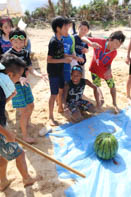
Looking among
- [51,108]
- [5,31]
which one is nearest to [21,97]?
[51,108]

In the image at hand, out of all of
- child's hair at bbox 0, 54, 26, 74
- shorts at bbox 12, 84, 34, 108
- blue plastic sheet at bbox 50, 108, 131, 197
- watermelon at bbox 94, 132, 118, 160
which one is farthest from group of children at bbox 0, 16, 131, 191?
watermelon at bbox 94, 132, 118, 160

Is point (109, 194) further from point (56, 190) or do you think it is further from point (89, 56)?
point (89, 56)

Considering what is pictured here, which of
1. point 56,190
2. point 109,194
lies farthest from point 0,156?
point 109,194

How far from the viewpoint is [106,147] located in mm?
2572

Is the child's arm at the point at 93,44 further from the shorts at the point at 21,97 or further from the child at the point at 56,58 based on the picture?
the shorts at the point at 21,97

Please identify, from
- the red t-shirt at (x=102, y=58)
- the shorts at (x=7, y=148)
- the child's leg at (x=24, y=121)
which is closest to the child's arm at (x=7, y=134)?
the shorts at (x=7, y=148)

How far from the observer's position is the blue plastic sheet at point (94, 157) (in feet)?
7.43

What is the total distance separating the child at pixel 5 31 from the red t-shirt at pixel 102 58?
159 cm

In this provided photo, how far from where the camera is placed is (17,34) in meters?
2.54

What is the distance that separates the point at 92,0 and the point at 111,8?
2.43 metres

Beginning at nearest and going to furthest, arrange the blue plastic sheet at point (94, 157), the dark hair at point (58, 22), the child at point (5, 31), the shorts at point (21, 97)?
the blue plastic sheet at point (94, 157) < the shorts at point (21, 97) < the dark hair at point (58, 22) < the child at point (5, 31)

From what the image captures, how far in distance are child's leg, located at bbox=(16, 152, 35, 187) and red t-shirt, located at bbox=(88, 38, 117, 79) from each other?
7.86ft

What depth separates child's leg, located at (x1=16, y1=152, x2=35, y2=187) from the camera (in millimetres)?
2070

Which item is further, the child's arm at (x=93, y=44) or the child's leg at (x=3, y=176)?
the child's arm at (x=93, y=44)
